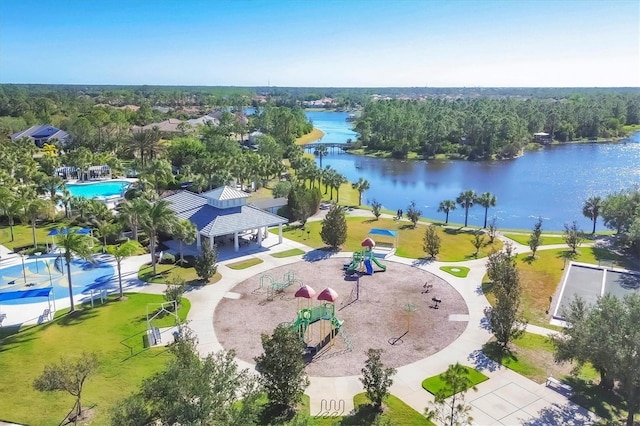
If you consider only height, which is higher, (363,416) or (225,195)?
(225,195)

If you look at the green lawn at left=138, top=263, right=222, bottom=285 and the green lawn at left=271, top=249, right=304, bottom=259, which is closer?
the green lawn at left=138, top=263, right=222, bottom=285

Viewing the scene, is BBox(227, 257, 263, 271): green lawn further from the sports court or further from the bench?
the bench

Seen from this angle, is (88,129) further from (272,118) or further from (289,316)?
(289,316)

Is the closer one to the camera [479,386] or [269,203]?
[479,386]

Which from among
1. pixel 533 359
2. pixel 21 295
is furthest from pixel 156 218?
pixel 533 359

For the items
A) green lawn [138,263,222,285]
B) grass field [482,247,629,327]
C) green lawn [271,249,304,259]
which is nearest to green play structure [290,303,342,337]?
green lawn [138,263,222,285]

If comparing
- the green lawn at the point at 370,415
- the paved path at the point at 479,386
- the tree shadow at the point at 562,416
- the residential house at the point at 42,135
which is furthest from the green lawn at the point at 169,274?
the residential house at the point at 42,135

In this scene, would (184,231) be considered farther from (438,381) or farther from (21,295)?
(438,381)
